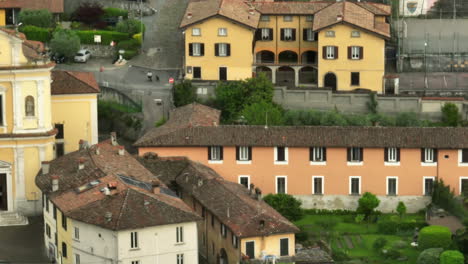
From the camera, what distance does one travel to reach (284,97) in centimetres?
10006

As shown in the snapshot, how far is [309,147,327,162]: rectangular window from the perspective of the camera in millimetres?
89438

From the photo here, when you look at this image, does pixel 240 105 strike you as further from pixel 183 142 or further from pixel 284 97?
pixel 183 142

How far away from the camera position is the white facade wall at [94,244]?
2901 inches

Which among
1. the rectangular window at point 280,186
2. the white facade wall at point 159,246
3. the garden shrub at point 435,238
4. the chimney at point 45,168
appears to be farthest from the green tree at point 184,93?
the white facade wall at point 159,246

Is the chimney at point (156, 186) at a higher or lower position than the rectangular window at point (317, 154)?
lower

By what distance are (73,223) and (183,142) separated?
48.1 feet

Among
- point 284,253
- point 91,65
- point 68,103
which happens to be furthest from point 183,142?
point 91,65

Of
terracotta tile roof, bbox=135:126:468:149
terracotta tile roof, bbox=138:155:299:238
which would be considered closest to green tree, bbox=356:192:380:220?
terracotta tile roof, bbox=135:126:468:149

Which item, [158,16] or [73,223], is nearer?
[73,223]

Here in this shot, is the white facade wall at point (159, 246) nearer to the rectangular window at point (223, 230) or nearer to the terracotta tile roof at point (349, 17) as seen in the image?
the rectangular window at point (223, 230)

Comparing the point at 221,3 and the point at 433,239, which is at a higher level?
the point at 221,3

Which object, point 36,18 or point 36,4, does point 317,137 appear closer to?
point 36,18

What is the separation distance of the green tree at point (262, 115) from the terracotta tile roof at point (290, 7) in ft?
36.3

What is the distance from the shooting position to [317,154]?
89500 mm
